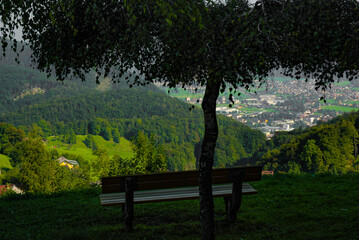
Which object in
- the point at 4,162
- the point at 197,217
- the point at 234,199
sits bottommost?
the point at 4,162

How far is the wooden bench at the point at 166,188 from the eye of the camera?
19.8ft

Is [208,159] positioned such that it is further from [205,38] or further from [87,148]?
[87,148]

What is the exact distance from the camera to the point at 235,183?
6465 mm

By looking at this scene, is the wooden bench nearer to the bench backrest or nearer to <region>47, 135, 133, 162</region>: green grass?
the bench backrest

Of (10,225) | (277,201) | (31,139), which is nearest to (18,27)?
(10,225)

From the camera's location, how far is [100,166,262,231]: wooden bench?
6027 mm

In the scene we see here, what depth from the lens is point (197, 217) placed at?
702 cm

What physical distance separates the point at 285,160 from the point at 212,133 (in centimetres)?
6934

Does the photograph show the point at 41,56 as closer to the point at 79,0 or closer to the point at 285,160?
the point at 79,0

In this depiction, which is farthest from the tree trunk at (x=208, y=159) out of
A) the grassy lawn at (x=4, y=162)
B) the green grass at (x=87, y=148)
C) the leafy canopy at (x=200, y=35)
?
the green grass at (x=87, y=148)

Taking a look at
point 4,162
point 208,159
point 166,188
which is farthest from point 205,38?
point 4,162

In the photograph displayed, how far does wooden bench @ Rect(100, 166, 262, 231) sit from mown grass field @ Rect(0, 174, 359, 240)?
446 mm

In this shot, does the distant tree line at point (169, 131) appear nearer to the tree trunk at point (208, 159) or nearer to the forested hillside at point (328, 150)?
the forested hillside at point (328, 150)

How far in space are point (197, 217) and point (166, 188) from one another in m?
1.17
